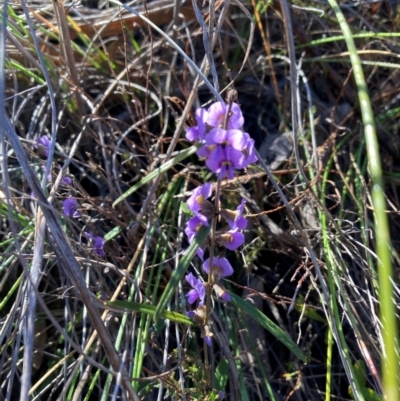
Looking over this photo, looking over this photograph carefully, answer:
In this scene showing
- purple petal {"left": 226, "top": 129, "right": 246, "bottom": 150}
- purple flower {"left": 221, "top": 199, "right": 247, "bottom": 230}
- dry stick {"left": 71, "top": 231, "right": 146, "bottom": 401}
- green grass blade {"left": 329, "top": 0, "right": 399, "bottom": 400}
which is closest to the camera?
green grass blade {"left": 329, "top": 0, "right": 399, "bottom": 400}

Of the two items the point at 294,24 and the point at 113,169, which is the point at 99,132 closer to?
the point at 113,169

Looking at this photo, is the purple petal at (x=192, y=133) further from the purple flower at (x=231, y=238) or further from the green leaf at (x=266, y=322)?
the green leaf at (x=266, y=322)

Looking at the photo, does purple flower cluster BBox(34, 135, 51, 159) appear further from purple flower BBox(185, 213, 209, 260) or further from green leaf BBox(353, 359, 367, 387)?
green leaf BBox(353, 359, 367, 387)

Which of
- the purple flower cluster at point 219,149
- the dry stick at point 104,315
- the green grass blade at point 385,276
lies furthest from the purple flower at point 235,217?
the dry stick at point 104,315

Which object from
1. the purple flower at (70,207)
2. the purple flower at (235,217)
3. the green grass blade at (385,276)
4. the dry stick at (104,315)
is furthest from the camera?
the purple flower at (70,207)

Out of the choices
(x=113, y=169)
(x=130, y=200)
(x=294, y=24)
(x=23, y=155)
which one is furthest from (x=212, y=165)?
(x=294, y=24)

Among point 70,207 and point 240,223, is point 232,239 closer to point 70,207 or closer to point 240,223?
point 240,223

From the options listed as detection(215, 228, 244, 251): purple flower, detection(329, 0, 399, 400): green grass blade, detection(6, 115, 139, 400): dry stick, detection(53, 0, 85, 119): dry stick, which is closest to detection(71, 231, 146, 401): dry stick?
detection(6, 115, 139, 400): dry stick
